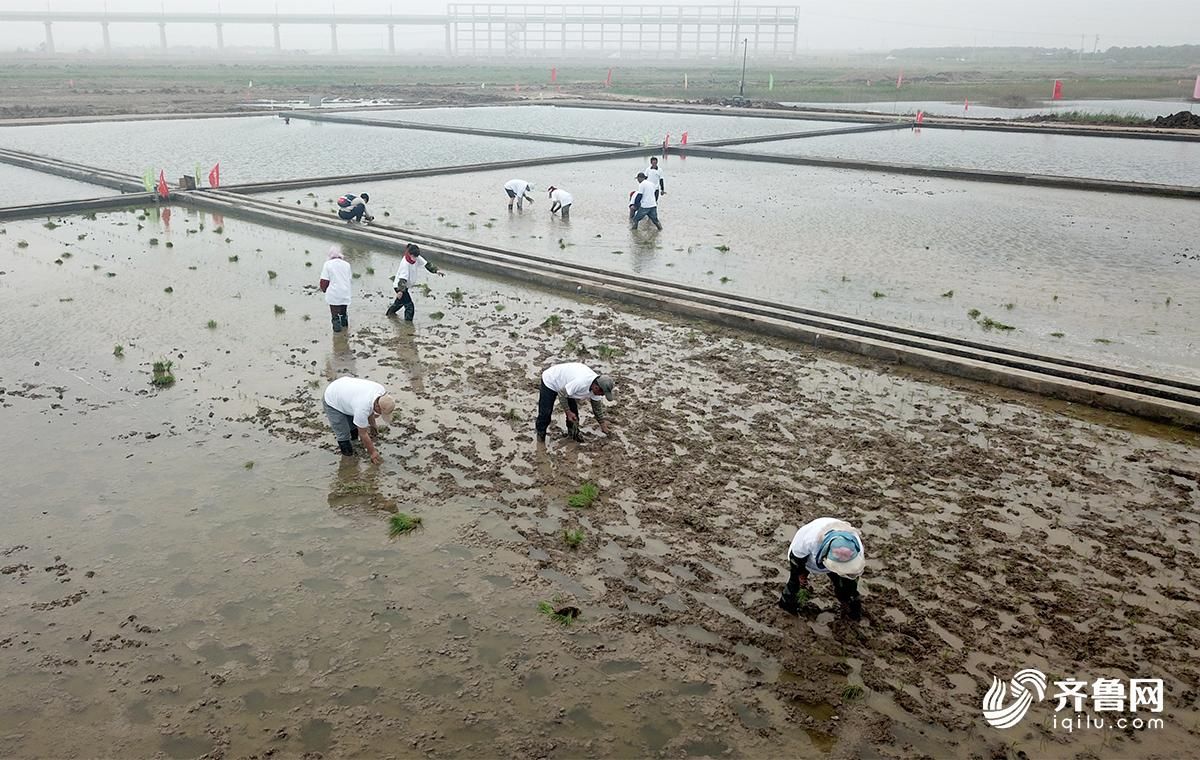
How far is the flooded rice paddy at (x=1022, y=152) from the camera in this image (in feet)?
86.8

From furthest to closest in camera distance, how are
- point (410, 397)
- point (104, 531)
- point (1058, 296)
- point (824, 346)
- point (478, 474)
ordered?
point (1058, 296) → point (824, 346) → point (410, 397) → point (478, 474) → point (104, 531)

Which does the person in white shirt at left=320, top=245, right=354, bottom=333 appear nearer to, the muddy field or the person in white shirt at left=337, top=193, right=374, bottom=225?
the muddy field

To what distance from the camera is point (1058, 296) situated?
1337cm

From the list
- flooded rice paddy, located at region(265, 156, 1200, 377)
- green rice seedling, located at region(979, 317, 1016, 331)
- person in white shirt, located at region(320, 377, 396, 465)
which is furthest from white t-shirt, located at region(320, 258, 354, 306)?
green rice seedling, located at region(979, 317, 1016, 331)

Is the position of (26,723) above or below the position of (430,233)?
below

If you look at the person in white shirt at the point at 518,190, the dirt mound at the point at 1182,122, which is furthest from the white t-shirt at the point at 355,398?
the dirt mound at the point at 1182,122

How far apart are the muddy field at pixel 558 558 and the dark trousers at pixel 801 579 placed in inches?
7.9

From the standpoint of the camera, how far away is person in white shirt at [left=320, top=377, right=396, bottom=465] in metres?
7.86

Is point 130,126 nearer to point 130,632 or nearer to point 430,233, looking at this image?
point 430,233

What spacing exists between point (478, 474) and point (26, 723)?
12.7ft

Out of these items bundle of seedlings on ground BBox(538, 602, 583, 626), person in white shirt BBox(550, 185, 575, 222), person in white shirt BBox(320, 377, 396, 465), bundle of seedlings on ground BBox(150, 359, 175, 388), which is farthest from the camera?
person in white shirt BBox(550, 185, 575, 222)

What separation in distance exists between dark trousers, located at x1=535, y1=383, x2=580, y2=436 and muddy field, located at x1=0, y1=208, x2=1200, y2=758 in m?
0.22

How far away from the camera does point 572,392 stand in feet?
26.8

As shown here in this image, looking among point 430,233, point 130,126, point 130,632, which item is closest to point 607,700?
point 130,632
